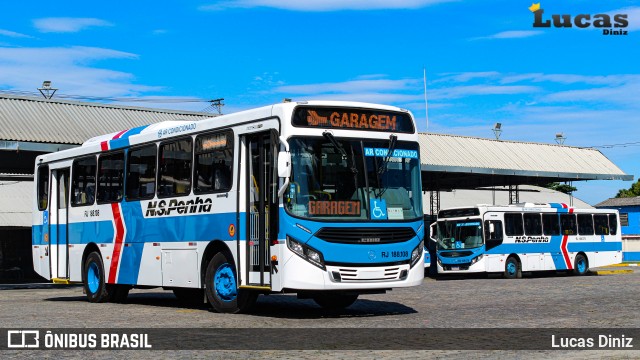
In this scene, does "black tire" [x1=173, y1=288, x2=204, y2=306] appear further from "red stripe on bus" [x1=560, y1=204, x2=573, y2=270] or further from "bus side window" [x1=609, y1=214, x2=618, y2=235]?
"bus side window" [x1=609, y1=214, x2=618, y2=235]

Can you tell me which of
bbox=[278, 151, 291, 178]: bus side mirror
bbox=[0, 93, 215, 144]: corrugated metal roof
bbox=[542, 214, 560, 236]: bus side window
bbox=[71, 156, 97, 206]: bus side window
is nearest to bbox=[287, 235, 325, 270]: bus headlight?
bbox=[278, 151, 291, 178]: bus side mirror

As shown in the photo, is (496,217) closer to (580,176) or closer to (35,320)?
(580,176)

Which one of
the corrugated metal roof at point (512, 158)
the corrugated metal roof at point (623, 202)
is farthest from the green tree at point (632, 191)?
the corrugated metal roof at point (512, 158)

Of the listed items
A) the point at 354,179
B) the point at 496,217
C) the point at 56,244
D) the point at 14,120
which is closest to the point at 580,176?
the point at 496,217

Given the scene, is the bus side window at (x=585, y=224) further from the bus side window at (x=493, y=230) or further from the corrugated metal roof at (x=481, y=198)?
the corrugated metal roof at (x=481, y=198)

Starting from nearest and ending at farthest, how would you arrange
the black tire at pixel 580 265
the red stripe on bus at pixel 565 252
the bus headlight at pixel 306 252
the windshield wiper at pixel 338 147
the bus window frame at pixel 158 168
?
the bus headlight at pixel 306 252 < the windshield wiper at pixel 338 147 < the bus window frame at pixel 158 168 < the red stripe on bus at pixel 565 252 < the black tire at pixel 580 265

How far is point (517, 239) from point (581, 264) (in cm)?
423

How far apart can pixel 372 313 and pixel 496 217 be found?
68.3 feet

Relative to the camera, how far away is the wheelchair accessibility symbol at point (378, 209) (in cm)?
1488

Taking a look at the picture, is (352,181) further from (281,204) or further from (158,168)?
(158,168)

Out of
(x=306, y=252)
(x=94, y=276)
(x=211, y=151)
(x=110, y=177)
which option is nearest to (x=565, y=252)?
(x=94, y=276)

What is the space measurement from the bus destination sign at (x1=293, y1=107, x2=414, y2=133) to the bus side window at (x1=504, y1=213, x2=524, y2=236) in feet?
69.1

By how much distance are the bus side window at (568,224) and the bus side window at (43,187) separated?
2266 centimetres

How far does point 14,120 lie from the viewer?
99.6ft
